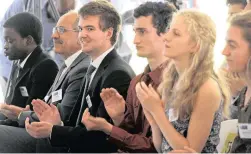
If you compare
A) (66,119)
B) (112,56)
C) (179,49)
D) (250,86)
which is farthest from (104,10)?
(250,86)

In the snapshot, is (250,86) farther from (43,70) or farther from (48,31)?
(48,31)

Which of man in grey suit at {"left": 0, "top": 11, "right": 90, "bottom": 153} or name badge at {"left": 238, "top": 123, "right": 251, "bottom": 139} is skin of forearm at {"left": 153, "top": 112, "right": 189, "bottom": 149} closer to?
name badge at {"left": 238, "top": 123, "right": 251, "bottom": 139}

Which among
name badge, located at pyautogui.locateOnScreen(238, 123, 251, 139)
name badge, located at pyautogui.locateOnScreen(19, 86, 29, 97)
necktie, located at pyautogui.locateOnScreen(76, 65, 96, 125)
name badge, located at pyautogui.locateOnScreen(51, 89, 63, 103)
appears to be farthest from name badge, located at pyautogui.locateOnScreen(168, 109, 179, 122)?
name badge, located at pyautogui.locateOnScreen(19, 86, 29, 97)

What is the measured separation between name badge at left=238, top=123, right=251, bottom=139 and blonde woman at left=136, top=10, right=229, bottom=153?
114mm

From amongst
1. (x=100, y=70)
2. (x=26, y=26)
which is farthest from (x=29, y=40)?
(x=100, y=70)

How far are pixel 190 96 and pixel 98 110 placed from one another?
81 cm

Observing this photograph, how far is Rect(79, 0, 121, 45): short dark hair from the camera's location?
3322 mm

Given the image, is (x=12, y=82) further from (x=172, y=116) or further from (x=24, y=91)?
(x=172, y=116)

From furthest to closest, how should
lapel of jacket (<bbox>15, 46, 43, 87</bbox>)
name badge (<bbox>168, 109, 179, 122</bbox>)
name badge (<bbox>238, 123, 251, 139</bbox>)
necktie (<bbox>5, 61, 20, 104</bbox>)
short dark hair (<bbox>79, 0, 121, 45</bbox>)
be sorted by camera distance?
necktie (<bbox>5, 61, 20, 104</bbox>)
lapel of jacket (<bbox>15, 46, 43, 87</bbox>)
short dark hair (<bbox>79, 0, 121, 45</bbox>)
name badge (<bbox>168, 109, 179, 122</bbox>)
name badge (<bbox>238, 123, 251, 139</bbox>)

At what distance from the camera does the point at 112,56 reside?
3.21 m

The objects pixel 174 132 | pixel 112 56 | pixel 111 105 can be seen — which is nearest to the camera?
pixel 174 132

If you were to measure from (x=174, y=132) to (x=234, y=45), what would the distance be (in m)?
0.51

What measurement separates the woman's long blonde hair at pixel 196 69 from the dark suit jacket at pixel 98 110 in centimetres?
61

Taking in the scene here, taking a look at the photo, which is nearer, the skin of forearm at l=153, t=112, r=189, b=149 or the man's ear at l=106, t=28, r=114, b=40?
the skin of forearm at l=153, t=112, r=189, b=149
